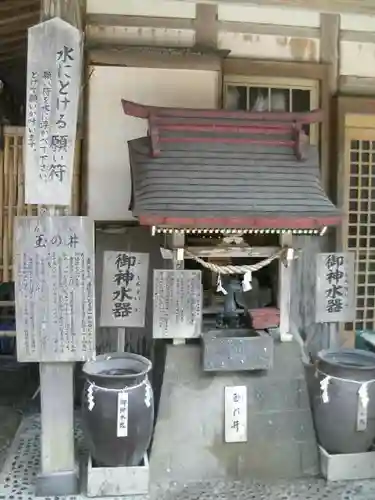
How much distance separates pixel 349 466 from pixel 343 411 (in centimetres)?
51

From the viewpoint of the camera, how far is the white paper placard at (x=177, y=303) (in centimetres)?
527

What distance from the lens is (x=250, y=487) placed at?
5.16 meters

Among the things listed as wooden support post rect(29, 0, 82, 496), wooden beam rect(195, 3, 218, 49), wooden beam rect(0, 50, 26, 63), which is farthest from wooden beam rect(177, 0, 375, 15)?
wooden beam rect(0, 50, 26, 63)

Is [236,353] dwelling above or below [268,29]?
below

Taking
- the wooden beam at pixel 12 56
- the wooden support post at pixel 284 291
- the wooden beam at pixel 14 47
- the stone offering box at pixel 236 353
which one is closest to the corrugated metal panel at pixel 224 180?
the wooden support post at pixel 284 291

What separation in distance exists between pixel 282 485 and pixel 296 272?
265 cm

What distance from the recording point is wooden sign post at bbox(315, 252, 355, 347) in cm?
580

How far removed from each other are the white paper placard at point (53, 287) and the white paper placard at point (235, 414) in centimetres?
135

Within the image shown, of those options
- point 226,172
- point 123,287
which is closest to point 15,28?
point 226,172

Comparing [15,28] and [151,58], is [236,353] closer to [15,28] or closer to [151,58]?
[151,58]

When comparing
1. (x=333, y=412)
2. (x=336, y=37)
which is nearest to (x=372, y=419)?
(x=333, y=412)

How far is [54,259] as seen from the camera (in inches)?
189

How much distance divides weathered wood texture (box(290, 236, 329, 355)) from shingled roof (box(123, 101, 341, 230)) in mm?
1626

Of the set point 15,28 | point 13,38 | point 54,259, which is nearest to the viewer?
point 54,259
